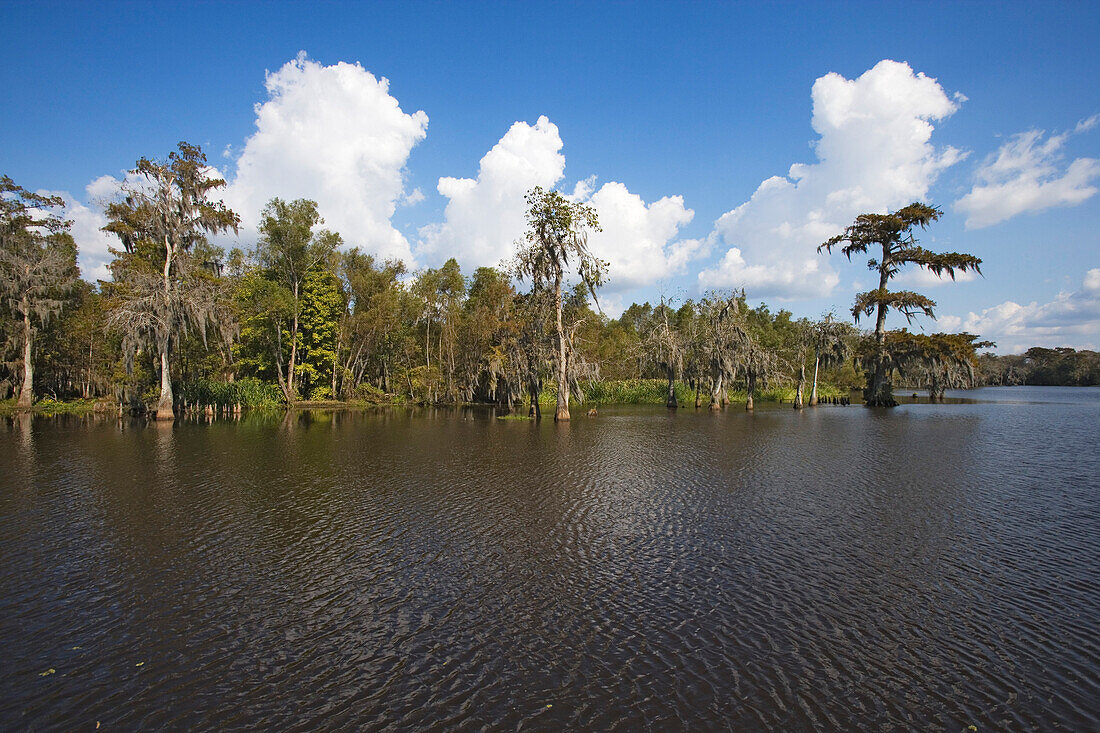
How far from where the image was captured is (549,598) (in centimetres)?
914

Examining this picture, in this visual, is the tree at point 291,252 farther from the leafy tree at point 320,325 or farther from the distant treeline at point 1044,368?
the distant treeline at point 1044,368

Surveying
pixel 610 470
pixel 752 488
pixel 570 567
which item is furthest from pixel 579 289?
pixel 570 567

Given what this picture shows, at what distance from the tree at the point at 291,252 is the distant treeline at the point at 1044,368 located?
Answer: 14244cm

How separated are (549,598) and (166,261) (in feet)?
135

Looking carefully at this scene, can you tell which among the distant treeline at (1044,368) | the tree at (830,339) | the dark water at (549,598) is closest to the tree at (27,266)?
the dark water at (549,598)

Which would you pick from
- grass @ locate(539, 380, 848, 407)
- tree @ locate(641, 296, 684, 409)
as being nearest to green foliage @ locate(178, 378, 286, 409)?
grass @ locate(539, 380, 848, 407)

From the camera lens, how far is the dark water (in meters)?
6.24

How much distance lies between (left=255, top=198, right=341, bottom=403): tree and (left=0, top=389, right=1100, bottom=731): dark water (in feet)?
116

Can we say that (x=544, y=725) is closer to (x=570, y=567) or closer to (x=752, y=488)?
(x=570, y=567)

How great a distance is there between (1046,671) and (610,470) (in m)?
13.9

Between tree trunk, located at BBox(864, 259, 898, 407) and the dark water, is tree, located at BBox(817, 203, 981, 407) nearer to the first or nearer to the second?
tree trunk, located at BBox(864, 259, 898, 407)

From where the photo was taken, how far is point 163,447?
82.2 ft

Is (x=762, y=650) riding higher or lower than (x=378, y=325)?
lower

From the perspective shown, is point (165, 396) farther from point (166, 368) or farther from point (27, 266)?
point (27, 266)
